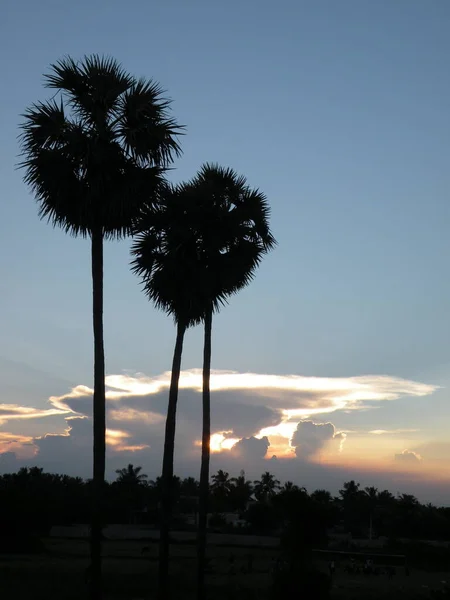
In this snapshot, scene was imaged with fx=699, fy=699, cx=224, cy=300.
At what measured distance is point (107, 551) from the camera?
6328 centimetres

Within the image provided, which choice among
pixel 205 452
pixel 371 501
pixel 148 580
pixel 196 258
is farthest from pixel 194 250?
pixel 371 501

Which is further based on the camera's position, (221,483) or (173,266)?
(221,483)

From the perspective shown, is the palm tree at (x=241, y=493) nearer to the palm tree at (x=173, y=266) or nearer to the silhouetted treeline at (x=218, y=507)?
the silhouetted treeline at (x=218, y=507)

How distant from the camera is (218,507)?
417 feet

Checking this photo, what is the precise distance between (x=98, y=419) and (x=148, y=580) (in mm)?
20583

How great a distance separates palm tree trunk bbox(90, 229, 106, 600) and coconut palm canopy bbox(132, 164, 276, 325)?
16.4ft

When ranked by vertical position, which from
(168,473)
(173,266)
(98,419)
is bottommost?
(168,473)

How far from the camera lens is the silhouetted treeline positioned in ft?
205

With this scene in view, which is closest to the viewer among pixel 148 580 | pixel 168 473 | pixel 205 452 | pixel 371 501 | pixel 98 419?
pixel 98 419

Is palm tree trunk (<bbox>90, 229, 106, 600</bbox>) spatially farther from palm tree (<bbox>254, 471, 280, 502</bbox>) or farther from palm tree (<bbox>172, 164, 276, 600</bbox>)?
palm tree (<bbox>254, 471, 280, 502</bbox>)

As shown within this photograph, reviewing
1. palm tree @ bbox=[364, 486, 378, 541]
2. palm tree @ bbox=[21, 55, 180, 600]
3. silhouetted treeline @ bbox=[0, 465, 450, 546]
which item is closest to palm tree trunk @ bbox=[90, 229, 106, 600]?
palm tree @ bbox=[21, 55, 180, 600]

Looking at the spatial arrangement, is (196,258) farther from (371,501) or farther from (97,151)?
(371,501)

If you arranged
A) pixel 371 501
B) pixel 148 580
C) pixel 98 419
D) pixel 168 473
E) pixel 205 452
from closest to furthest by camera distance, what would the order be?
1. pixel 98 419
2. pixel 168 473
3. pixel 205 452
4. pixel 148 580
5. pixel 371 501

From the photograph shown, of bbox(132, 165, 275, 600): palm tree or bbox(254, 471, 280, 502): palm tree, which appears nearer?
bbox(132, 165, 275, 600): palm tree
